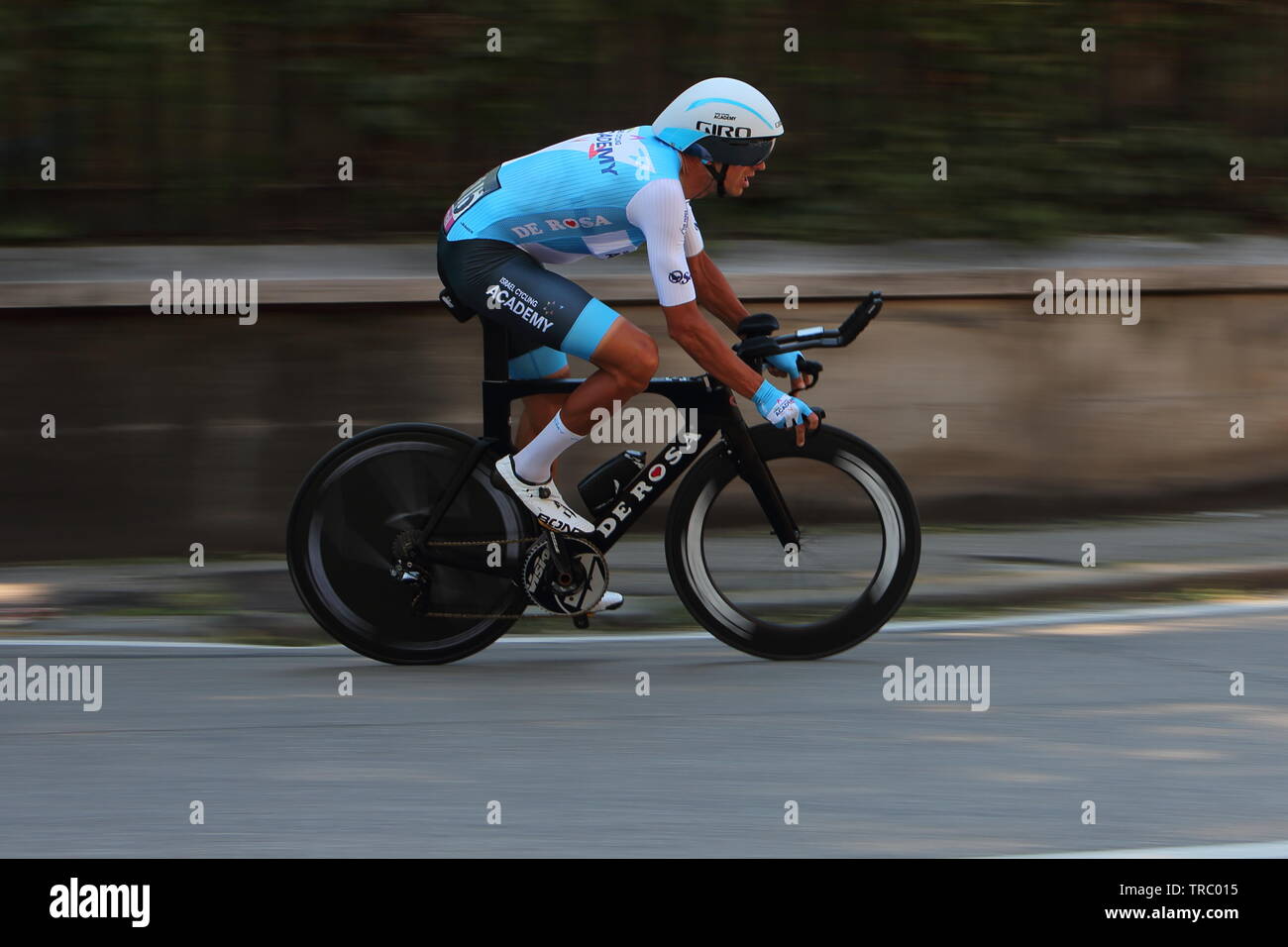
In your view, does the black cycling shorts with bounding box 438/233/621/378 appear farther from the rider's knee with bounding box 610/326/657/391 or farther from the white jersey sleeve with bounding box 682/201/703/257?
the white jersey sleeve with bounding box 682/201/703/257

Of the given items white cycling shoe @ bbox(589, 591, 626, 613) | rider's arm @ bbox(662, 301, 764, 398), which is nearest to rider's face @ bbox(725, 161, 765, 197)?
rider's arm @ bbox(662, 301, 764, 398)

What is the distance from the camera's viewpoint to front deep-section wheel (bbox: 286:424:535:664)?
6.13 m

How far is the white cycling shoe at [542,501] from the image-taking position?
6.03 meters

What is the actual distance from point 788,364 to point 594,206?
916 millimetres

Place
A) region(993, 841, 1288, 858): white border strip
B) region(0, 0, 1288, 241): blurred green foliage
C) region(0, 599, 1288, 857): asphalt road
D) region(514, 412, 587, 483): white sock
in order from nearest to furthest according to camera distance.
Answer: region(993, 841, 1288, 858): white border strip → region(0, 599, 1288, 857): asphalt road → region(514, 412, 587, 483): white sock → region(0, 0, 1288, 241): blurred green foliage

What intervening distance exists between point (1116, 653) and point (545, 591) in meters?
2.18

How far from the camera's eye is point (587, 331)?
5.81m

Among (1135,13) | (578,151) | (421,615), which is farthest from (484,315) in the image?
(1135,13)

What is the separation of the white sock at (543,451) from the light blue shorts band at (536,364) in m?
0.27

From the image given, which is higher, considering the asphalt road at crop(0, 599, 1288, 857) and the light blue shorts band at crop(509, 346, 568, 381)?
the light blue shorts band at crop(509, 346, 568, 381)

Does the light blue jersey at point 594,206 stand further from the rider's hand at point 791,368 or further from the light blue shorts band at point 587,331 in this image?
the rider's hand at point 791,368

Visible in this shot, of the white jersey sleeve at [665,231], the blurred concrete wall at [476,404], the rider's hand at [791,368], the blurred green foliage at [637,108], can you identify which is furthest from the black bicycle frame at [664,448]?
the blurred green foliage at [637,108]

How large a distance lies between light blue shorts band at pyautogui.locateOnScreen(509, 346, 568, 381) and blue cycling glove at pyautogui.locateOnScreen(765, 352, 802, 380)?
29.7 inches

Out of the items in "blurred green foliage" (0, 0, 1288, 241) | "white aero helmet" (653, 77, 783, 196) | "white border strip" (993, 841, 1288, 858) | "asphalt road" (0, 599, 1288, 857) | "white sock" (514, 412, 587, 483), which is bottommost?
"white border strip" (993, 841, 1288, 858)
